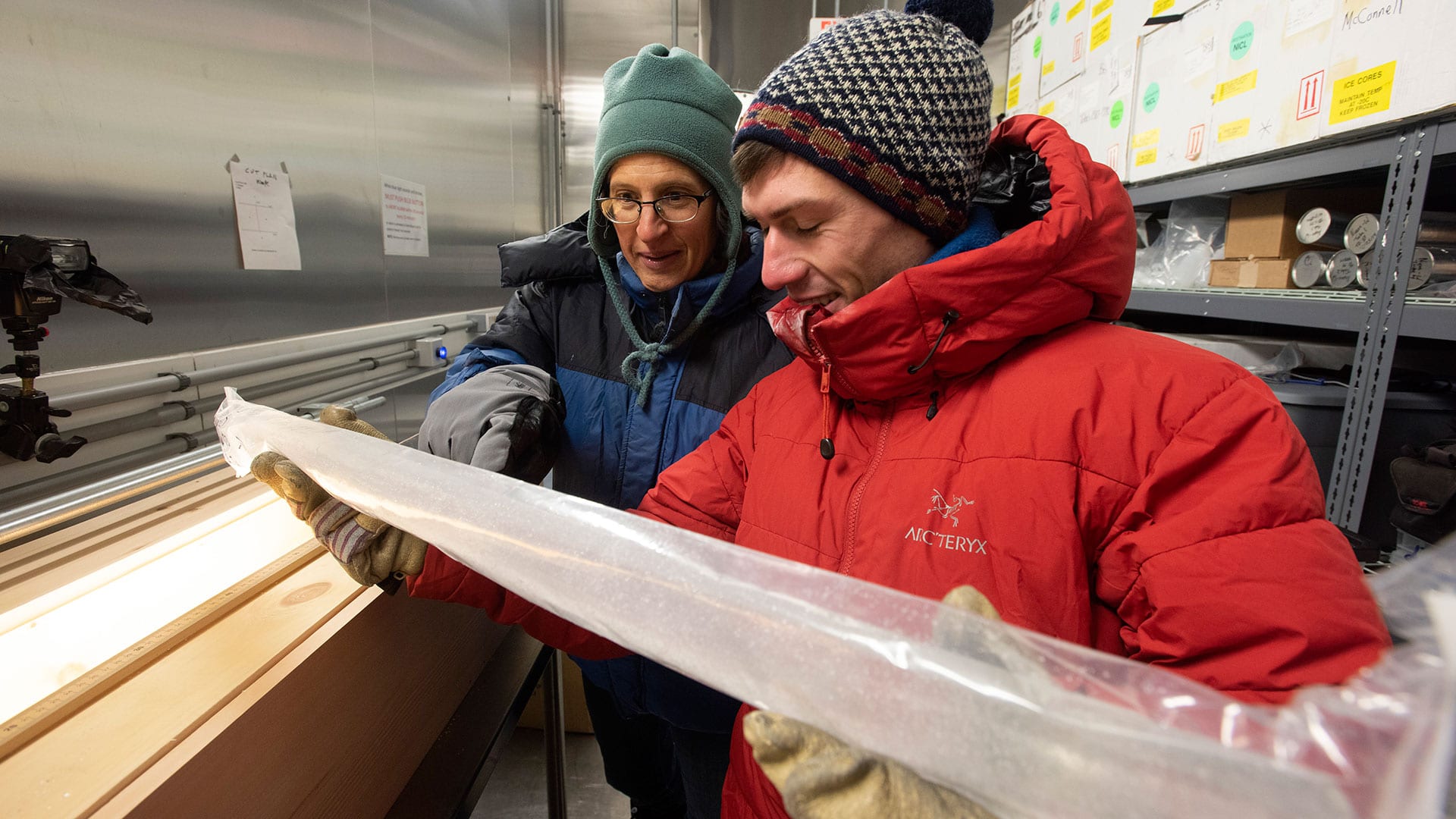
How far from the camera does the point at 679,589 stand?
0.46m

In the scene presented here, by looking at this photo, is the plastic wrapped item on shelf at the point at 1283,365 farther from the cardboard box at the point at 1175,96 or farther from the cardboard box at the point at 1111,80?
the cardboard box at the point at 1111,80

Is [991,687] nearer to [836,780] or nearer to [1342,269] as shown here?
[836,780]

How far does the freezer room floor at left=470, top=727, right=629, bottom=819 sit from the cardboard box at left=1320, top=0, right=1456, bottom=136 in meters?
2.49

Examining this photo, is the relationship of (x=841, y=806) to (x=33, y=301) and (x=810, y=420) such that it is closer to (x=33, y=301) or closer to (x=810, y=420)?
(x=810, y=420)

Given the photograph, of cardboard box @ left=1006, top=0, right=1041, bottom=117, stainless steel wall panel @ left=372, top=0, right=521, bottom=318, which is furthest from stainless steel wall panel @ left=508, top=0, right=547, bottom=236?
cardboard box @ left=1006, top=0, right=1041, bottom=117

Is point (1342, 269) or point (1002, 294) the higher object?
point (1342, 269)

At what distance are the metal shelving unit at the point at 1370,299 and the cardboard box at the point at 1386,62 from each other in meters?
0.05

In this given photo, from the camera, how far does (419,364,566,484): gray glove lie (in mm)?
854

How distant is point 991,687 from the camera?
357mm

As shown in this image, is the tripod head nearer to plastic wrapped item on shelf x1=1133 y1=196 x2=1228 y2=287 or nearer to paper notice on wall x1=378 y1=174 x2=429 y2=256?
paper notice on wall x1=378 y1=174 x2=429 y2=256

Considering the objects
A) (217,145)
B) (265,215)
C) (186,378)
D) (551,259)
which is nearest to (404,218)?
(265,215)

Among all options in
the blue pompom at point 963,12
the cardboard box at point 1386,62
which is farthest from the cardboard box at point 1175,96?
the blue pompom at point 963,12

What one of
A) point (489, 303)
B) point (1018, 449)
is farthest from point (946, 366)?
point (489, 303)

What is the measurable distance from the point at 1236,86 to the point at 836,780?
198cm
